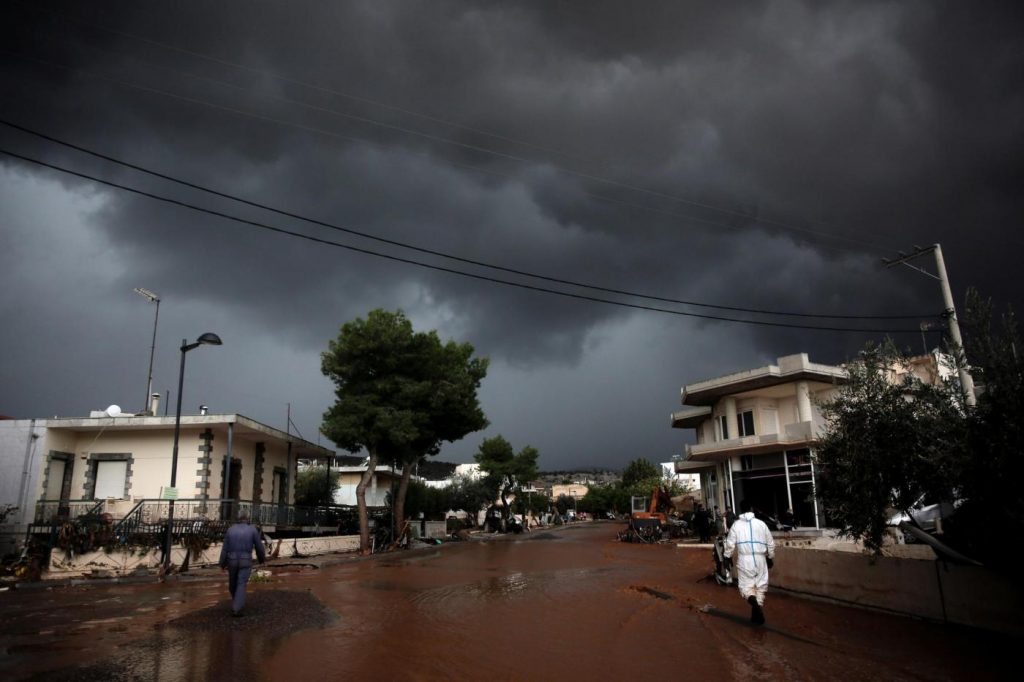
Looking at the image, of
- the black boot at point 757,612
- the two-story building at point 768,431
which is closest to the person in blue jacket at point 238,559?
the black boot at point 757,612

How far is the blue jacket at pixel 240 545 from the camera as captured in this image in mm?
11266

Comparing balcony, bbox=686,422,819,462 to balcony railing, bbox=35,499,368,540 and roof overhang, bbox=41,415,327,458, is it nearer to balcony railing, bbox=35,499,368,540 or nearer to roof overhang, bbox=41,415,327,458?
balcony railing, bbox=35,499,368,540

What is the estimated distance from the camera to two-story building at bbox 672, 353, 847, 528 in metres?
32.2

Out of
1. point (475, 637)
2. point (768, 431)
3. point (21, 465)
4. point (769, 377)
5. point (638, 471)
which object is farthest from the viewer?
point (638, 471)

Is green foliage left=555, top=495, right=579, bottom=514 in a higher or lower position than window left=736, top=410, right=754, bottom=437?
lower

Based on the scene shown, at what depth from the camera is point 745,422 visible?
3556 centimetres

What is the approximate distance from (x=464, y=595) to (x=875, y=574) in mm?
7726

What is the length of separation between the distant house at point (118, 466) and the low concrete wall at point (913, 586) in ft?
59.7

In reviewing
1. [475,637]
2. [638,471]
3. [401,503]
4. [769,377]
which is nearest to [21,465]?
[401,503]

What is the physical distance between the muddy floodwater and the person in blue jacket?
39cm

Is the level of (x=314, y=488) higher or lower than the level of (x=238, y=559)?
higher

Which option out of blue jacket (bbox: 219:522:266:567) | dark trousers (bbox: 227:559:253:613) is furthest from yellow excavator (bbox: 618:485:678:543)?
dark trousers (bbox: 227:559:253:613)

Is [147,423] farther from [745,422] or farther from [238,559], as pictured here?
[745,422]

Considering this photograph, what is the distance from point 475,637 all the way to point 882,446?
6279 mm
